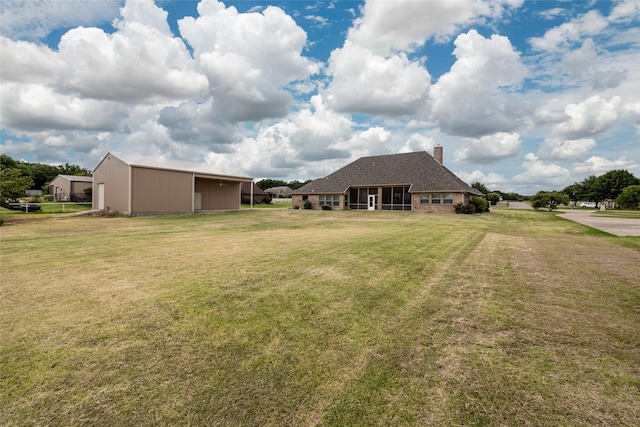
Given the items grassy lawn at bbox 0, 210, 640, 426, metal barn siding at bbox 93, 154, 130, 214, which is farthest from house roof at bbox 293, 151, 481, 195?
grassy lawn at bbox 0, 210, 640, 426

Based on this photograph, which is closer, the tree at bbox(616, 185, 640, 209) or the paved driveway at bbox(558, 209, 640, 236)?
the paved driveway at bbox(558, 209, 640, 236)

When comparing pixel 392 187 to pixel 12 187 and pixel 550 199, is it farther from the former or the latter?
pixel 12 187

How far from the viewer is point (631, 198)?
52.3m

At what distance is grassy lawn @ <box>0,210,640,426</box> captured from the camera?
7.74 feet

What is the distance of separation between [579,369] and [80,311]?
224 inches

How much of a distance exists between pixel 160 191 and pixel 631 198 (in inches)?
2760

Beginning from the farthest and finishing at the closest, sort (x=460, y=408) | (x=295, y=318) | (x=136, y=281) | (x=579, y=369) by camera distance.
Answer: (x=136, y=281), (x=295, y=318), (x=579, y=369), (x=460, y=408)

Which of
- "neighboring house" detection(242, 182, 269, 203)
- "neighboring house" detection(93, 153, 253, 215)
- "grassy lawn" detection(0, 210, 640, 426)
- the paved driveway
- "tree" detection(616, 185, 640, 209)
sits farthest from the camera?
"neighboring house" detection(242, 182, 269, 203)

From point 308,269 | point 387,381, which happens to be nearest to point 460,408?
point 387,381

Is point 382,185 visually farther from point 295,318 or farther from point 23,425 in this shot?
point 23,425

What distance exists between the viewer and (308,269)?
21.0 feet

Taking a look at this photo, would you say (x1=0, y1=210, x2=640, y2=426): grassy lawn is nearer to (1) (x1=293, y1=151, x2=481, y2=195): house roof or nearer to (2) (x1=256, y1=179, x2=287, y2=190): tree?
(1) (x1=293, y1=151, x2=481, y2=195): house roof

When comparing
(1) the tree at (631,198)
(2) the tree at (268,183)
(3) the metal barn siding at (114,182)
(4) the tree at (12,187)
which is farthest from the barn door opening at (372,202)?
(2) the tree at (268,183)

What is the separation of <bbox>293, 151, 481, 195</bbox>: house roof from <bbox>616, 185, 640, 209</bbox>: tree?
3613cm
